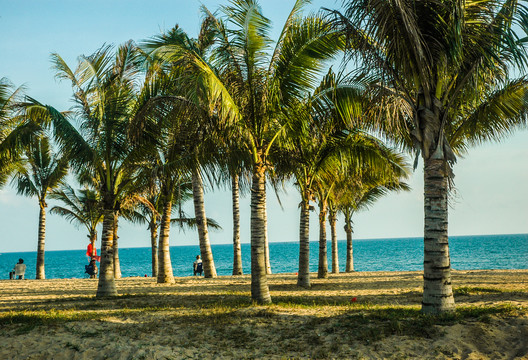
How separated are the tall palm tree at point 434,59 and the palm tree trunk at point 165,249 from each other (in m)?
9.92

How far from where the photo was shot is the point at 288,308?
29.8ft

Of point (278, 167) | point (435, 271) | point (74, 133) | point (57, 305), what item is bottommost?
point (57, 305)

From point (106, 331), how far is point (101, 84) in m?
7.17

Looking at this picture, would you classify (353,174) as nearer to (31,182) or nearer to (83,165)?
(83,165)

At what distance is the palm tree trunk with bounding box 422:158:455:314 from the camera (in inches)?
285

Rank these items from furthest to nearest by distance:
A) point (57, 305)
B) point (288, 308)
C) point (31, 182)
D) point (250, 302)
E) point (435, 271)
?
point (31, 182) < point (57, 305) < point (250, 302) < point (288, 308) < point (435, 271)

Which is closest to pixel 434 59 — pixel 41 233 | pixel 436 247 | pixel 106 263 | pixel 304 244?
pixel 436 247

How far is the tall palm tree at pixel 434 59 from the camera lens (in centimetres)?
716

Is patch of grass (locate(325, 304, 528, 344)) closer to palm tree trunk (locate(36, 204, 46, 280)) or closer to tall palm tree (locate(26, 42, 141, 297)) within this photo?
tall palm tree (locate(26, 42, 141, 297))

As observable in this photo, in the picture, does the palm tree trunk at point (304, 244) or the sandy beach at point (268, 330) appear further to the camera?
the palm tree trunk at point (304, 244)

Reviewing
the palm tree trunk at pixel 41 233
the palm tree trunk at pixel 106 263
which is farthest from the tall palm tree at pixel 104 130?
the palm tree trunk at pixel 41 233

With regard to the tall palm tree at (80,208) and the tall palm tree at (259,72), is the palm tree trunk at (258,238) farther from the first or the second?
the tall palm tree at (80,208)

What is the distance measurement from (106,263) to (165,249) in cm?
393

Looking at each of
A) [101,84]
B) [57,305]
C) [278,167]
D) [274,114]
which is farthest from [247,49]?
[57,305]
